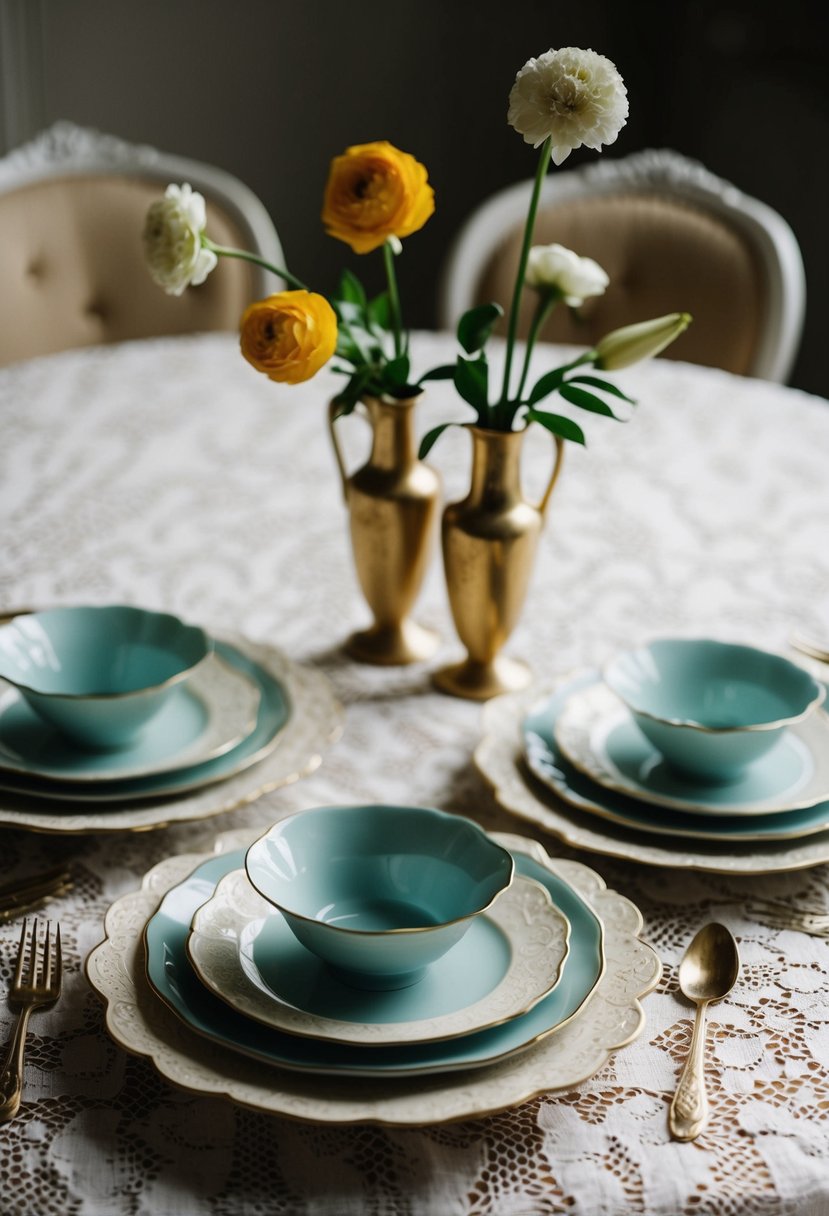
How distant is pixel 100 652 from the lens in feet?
2.86

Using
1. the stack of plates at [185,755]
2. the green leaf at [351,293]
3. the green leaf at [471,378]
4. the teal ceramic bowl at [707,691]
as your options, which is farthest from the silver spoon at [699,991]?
the green leaf at [351,293]

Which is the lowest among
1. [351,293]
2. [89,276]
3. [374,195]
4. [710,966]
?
[89,276]

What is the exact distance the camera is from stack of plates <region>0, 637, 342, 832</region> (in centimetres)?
77

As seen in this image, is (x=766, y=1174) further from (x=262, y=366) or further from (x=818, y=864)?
(x=262, y=366)

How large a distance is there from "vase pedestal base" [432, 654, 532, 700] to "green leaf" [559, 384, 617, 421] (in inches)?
8.9

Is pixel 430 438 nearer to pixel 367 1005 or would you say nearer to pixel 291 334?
pixel 291 334

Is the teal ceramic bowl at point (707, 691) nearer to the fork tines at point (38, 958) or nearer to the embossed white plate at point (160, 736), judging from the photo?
the embossed white plate at point (160, 736)

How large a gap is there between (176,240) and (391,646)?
14.2 inches

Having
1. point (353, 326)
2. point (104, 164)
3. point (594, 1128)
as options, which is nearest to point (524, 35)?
point (104, 164)

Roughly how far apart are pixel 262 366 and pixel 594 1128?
48cm

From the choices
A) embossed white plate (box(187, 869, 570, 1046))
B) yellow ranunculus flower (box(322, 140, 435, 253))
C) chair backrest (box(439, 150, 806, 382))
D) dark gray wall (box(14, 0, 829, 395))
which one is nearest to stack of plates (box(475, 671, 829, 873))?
embossed white plate (box(187, 869, 570, 1046))

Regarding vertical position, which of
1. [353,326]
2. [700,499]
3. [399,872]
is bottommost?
[700,499]

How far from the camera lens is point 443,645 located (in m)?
1.04

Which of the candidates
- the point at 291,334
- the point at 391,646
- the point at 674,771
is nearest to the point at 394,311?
the point at 291,334
